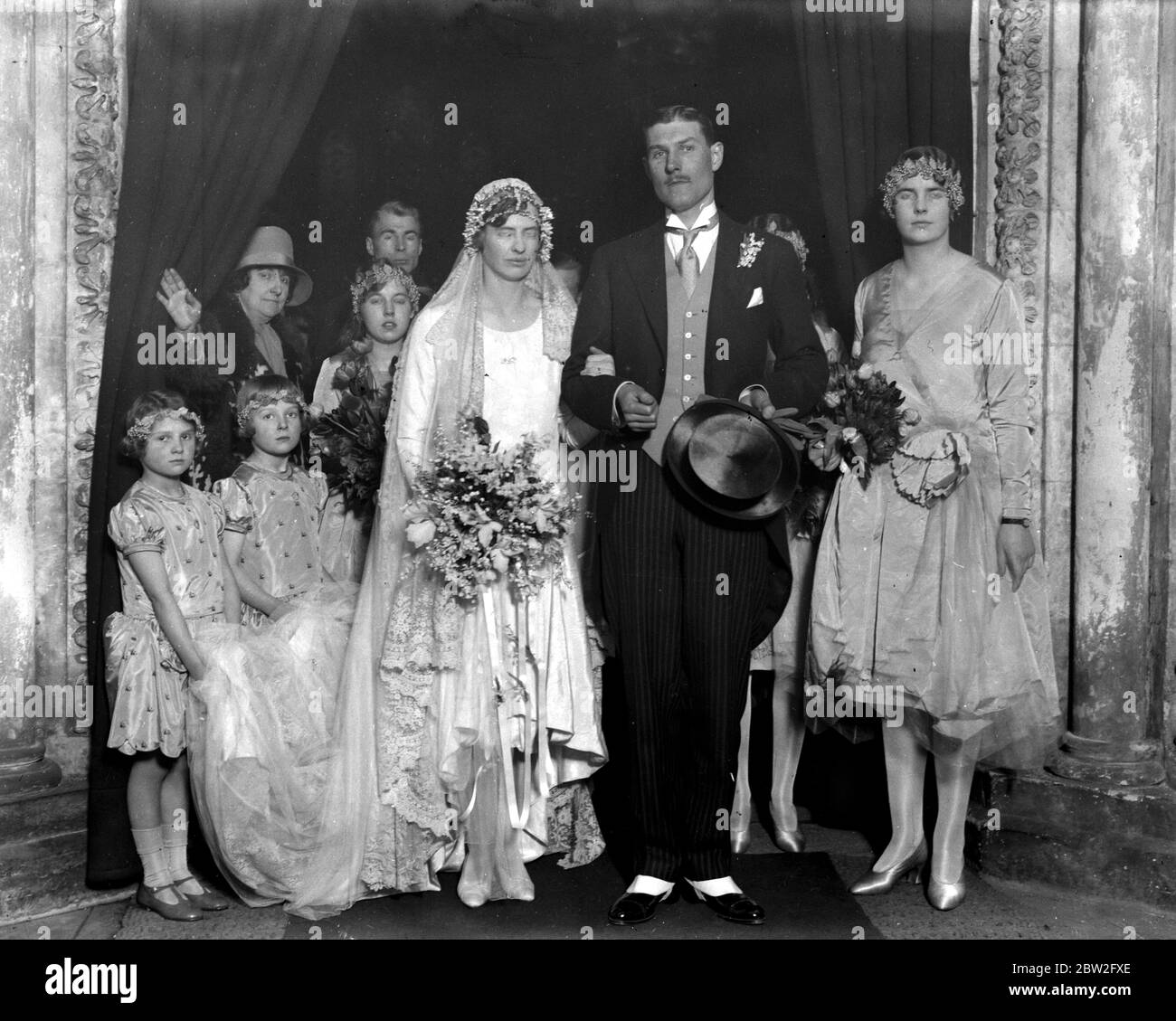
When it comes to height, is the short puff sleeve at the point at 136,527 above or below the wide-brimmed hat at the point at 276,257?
below

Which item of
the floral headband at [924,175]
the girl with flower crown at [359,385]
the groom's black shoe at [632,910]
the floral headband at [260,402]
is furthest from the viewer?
the girl with flower crown at [359,385]

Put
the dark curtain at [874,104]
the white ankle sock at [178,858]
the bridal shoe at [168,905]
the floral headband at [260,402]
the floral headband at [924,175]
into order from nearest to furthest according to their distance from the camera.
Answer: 1. the bridal shoe at [168,905]
2. the white ankle sock at [178,858]
3. the floral headband at [924,175]
4. the floral headband at [260,402]
5. the dark curtain at [874,104]

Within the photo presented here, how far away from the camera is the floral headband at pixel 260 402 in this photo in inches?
208

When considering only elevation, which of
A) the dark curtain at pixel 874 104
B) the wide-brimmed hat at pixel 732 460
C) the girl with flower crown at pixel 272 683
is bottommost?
the girl with flower crown at pixel 272 683

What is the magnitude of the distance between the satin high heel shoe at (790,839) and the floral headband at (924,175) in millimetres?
2507

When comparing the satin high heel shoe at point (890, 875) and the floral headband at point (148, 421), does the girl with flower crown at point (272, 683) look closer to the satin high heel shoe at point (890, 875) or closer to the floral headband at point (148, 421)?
the floral headband at point (148, 421)

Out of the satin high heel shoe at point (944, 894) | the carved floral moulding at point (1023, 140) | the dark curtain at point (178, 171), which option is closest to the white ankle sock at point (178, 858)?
the dark curtain at point (178, 171)

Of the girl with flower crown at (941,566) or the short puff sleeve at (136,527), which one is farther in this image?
the girl with flower crown at (941,566)

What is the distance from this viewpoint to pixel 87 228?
5328 mm

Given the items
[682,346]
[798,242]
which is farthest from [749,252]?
[798,242]

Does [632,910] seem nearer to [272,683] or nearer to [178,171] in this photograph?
[272,683]

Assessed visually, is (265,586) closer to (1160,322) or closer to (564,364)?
(564,364)

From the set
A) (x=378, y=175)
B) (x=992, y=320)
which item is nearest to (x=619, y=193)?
(x=378, y=175)

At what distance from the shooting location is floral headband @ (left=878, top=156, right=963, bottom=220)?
518cm
